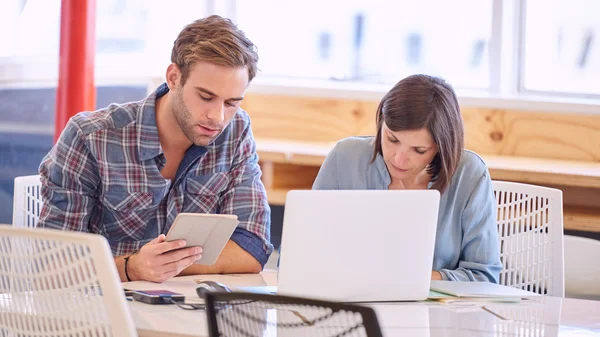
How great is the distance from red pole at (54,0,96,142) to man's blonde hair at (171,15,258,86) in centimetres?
148

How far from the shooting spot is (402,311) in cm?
177

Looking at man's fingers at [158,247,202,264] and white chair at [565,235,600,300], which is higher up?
man's fingers at [158,247,202,264]

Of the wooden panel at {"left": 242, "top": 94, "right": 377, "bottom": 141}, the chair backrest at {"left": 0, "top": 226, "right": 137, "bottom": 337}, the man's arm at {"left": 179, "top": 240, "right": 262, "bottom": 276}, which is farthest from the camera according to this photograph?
the wooden panel at {"left": 242, "top": 94, "right": 377, "bottom": 141}

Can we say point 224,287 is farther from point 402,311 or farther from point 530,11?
point 530,11

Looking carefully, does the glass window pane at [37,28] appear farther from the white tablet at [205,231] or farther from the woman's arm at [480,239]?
the woman's arm at [480,239]

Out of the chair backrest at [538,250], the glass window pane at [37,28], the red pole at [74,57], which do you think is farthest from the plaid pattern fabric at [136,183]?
the glass window pane at [37,28]

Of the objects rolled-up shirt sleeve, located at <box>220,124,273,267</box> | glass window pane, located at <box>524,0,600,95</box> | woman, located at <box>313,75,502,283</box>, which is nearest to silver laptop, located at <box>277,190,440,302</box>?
woman, located at <box>313,75,502,283</box>

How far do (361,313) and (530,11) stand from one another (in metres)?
3.02

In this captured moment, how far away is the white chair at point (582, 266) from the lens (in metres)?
2.53

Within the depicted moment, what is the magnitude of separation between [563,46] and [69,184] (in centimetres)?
244

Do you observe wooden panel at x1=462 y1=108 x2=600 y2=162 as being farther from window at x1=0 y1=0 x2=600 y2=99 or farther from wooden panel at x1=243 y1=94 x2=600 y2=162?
window at x1=0 y1=0 x2=600 y2=99

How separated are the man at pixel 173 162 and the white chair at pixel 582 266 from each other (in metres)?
0.91

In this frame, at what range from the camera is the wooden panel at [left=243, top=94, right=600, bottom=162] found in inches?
142

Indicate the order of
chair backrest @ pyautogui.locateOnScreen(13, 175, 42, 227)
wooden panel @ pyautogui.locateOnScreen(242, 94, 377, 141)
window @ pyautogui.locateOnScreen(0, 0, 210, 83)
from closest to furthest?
1. chair backrest @ pyautogui.locateOnScreen(13, 175, 42, 227)
2. wooden panel @ pyautogui.locateOnScreen(242, 94, 377, 141)
3. window @ pyautogui.locateOnScreen(0, 0, 210, 83)
